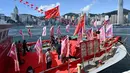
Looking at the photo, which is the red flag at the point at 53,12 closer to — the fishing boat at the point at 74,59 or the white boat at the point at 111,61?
the fishing boat at the point at 74,59

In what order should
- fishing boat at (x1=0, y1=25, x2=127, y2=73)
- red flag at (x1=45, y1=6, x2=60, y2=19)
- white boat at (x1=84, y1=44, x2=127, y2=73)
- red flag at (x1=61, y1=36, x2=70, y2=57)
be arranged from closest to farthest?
fishing boat at (x1=0, y1=25, x2=127, y2=73) → red flag at (x1=61, y1=36, x2=70, y2=57) → white boat at (x1=84, y1=44, x2=127, y2=73) → red flag at (x1=45, y1=6, x2=60, y2=19)

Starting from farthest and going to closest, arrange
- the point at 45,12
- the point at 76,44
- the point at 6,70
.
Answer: the point at 45,12, the point at 76,44, the point at 6,70

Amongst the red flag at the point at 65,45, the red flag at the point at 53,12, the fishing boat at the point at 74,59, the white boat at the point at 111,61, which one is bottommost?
the white boat at the point at 111,61

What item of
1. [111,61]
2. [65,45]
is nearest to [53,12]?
[111,61]

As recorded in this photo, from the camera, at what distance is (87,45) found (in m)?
19.5

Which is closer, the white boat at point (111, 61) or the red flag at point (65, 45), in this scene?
the red flag at point (65, 45)

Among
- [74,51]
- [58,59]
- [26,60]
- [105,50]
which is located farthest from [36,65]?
[105,50]

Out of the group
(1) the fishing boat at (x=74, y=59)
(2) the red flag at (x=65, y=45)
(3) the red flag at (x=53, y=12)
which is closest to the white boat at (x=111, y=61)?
(1) the fishing boat at (x=74, y=59)

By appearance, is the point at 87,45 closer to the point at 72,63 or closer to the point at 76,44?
the point at 76,44

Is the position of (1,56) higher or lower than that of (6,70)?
higher

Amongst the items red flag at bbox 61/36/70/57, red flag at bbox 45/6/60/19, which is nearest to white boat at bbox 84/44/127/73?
red flag at bbox 61/36/70/57

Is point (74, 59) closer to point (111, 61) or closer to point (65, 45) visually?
point (111, 61)

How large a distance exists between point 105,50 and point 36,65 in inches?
344

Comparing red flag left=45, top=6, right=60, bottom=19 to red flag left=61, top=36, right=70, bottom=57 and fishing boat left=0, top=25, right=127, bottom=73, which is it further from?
red flag left=61, top=36, right=70, bottom=57
